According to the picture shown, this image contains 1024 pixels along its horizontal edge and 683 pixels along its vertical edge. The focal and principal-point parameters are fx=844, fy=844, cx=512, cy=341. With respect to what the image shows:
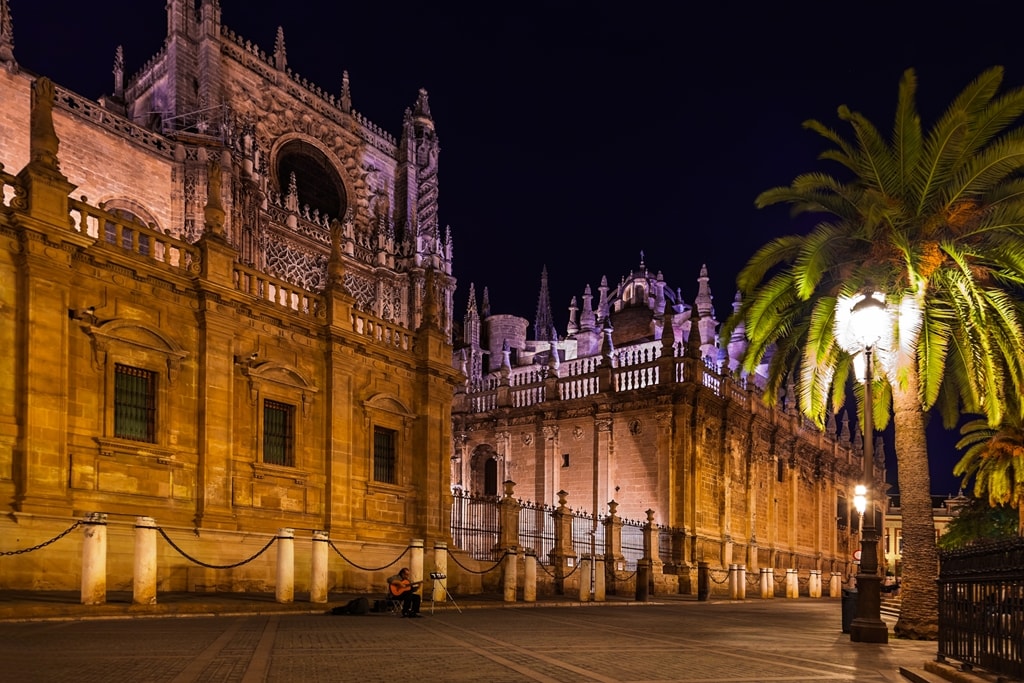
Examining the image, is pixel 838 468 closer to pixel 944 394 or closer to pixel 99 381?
pixel 944 394

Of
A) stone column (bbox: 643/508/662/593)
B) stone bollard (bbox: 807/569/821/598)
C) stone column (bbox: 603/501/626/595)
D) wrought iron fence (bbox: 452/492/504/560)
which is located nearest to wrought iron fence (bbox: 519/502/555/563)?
wrought iron fence (bbox: 452/492/504/560)

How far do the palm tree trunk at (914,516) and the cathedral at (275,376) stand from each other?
1119cm

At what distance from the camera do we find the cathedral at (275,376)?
14.2 m

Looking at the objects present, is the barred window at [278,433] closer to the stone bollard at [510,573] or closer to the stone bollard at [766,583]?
the stone bollard at [510,573]

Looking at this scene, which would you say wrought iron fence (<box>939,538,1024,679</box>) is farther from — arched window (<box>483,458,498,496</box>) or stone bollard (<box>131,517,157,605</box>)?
arched window (<box>483,458,498,496</box>)

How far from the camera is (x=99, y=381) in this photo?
1485cm

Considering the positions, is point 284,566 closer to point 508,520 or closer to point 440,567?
point 440,567

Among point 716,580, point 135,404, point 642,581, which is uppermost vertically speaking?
point 135,404

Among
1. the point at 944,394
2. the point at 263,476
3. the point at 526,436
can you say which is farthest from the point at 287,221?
the point at 944,394

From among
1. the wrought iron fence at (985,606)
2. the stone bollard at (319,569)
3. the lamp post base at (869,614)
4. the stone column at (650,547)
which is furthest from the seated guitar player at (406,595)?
the stone column at (650,547)

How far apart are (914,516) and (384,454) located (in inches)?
481

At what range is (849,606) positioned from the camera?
49.9 ft

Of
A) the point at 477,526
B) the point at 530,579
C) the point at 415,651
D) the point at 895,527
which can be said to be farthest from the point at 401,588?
the point at 895,527

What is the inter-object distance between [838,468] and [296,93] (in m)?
37.5
